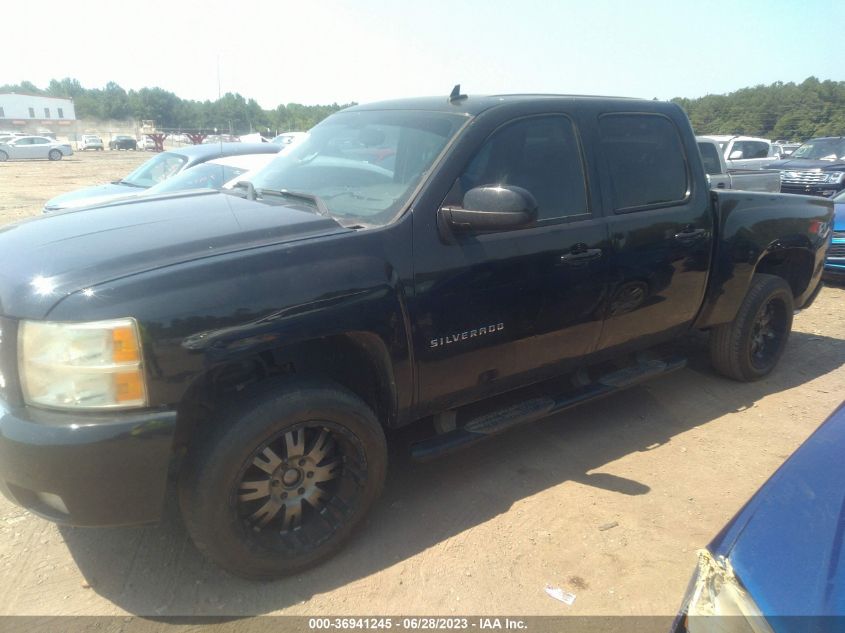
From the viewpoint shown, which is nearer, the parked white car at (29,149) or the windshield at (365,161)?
the windshield at (365,161)

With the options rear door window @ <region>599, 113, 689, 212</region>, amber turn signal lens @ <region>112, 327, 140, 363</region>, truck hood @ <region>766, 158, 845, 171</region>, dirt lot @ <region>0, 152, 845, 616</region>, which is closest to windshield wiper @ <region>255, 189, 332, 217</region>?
amber turn signal lens @ <region>112, 327, 140, 363</region>

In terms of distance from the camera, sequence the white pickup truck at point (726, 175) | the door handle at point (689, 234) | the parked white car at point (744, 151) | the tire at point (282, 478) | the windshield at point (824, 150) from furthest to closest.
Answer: the windshield at point (824, 150) < the parked white car at point (744, 151) < the white pickup truck at point (726, 175) < the door handle at point (689, 234) < the tire at point (282, 478)

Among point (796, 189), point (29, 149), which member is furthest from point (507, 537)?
point (29, 149)

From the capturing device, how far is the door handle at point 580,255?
3.27 m

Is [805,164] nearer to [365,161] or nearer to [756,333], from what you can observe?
[756,333]

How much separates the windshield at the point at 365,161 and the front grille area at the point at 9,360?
1.38m

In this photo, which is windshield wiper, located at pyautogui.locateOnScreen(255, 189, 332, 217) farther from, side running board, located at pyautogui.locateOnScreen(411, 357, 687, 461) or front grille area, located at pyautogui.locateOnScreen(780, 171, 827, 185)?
front grille area, located at pyautogui.locateOnScreen(780, 171, 827, 185)

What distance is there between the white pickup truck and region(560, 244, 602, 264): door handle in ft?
24.9

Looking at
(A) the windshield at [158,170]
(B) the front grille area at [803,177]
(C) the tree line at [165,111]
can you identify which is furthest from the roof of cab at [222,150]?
(C) the tree line at [165,111]

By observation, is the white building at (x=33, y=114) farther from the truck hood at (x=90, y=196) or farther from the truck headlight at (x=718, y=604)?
the truck headlight at (x=718, y=604)

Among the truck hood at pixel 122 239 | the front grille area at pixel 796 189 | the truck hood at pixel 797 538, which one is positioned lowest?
the front grille area at pixel 796 189

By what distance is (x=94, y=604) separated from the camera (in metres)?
2.53

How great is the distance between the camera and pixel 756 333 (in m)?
4.88

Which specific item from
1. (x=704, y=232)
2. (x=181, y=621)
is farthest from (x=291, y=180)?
(x=704, y=232)
